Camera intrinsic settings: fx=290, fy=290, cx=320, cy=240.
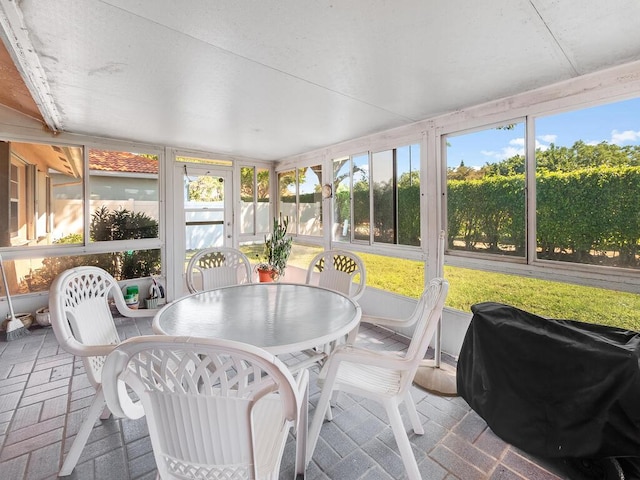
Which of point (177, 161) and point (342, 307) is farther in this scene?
point (177, 161)

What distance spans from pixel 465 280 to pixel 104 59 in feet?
13.3

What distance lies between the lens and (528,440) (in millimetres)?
1640

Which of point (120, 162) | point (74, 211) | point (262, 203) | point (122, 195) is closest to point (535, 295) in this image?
point (262, 203)

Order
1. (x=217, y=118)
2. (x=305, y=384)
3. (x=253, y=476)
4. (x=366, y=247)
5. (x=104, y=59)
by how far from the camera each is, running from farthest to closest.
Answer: (x=366, y=247)
(x=217, y=118)
(x=104, y=59)
(x=305, y=384)
(x=253, y=476)

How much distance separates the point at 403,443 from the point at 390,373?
36cm

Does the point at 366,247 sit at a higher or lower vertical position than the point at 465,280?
higher

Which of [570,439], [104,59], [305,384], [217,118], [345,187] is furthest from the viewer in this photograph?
[345,187]

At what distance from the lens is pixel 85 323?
1.59 meters

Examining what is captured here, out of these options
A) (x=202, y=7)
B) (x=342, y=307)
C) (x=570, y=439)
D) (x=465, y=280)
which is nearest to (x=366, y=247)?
(x=465, y=280)

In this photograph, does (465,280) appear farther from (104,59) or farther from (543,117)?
(104,59)

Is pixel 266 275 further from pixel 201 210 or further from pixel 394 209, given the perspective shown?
pixel 394 209

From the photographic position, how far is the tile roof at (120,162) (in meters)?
3.96

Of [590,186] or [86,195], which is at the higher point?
[86,195]

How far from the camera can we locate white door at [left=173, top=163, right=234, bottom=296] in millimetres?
4602
